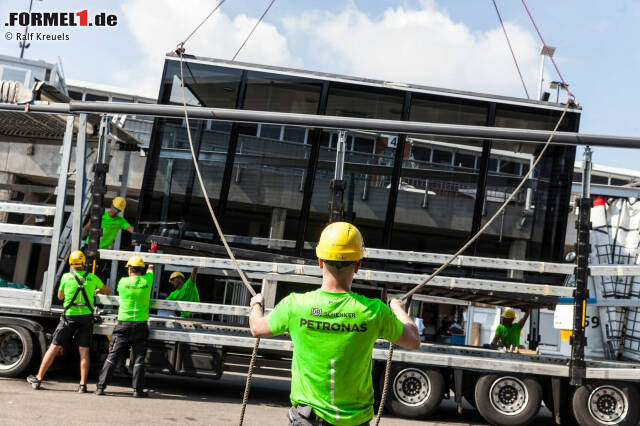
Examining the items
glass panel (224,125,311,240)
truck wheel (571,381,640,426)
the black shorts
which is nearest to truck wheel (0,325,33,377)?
the black shorts

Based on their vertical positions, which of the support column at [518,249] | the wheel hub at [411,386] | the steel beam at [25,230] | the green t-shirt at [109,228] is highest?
the support column at [518,249]

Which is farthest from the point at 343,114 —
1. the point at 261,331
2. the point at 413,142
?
the point at 261,331

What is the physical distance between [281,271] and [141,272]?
1.87 meters

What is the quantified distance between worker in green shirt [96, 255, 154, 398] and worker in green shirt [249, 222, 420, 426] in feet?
19.3

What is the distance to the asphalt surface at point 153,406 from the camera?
269 inches

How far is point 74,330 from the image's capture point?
849cm

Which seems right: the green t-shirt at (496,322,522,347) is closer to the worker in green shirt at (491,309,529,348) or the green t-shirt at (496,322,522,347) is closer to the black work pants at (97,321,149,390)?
the worker in green shirt at (491,309,529,348)

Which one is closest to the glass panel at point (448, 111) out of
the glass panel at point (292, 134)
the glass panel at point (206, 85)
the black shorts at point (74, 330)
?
the glass panel at point (292, 134)

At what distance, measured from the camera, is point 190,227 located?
8703 millimetres

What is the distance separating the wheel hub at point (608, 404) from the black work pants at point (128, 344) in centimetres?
585

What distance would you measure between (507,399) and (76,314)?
578cm

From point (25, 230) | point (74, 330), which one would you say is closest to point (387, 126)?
point (74, 330)

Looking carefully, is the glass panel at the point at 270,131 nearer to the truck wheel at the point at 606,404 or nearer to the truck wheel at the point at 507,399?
the truck wheel at the point at 507,399

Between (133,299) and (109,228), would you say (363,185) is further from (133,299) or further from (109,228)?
(109,228)
